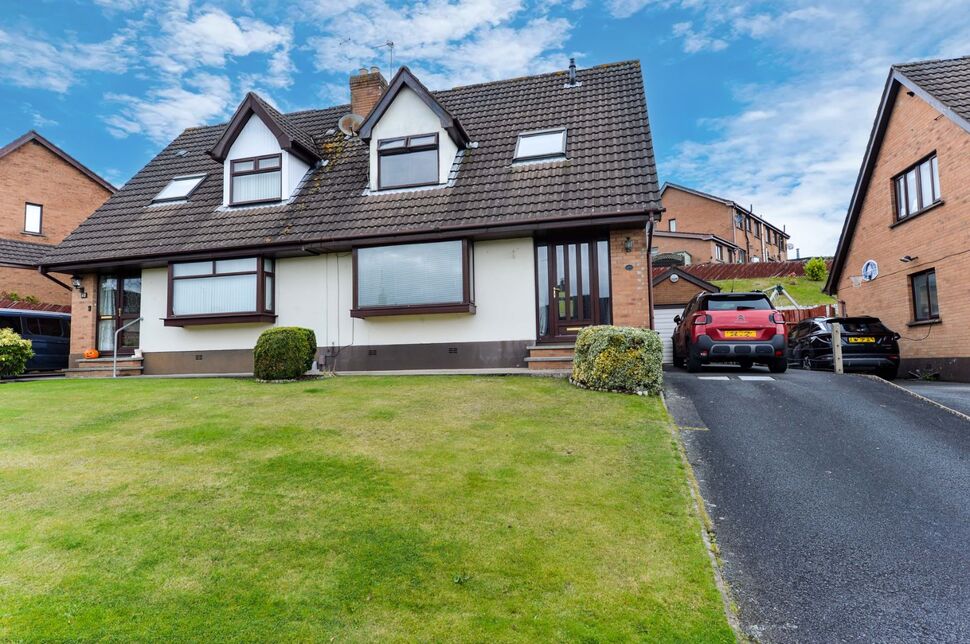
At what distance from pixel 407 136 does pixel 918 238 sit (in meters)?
13.8

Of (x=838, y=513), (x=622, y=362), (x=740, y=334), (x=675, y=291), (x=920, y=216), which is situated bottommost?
(x=838, y=513)

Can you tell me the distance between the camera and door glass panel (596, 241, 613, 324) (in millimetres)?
11320

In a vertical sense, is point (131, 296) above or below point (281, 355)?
above

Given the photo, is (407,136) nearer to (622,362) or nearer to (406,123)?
(406,123)

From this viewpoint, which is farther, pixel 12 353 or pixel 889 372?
pixel 12 353

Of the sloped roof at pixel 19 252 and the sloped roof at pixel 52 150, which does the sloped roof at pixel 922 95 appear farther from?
the sloped roof at pixel 52 150

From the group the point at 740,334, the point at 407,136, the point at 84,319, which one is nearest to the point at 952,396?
the point at 740,334

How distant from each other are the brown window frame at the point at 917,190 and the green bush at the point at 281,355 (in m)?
15.6

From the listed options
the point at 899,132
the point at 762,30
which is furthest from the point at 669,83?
Answer: the point at 899,132

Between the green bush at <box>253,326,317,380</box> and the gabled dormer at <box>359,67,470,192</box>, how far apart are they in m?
4.68

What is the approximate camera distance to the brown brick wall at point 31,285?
2057 centimetres

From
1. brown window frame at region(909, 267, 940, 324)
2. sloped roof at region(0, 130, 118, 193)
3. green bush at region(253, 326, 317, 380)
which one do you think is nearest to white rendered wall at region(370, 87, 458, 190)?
green bush at region(253, 326, 317, 380)

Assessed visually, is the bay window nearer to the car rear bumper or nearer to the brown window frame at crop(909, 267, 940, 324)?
the brown window frame at crop(909, 267, 940, 324)

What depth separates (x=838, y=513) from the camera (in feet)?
14.0
